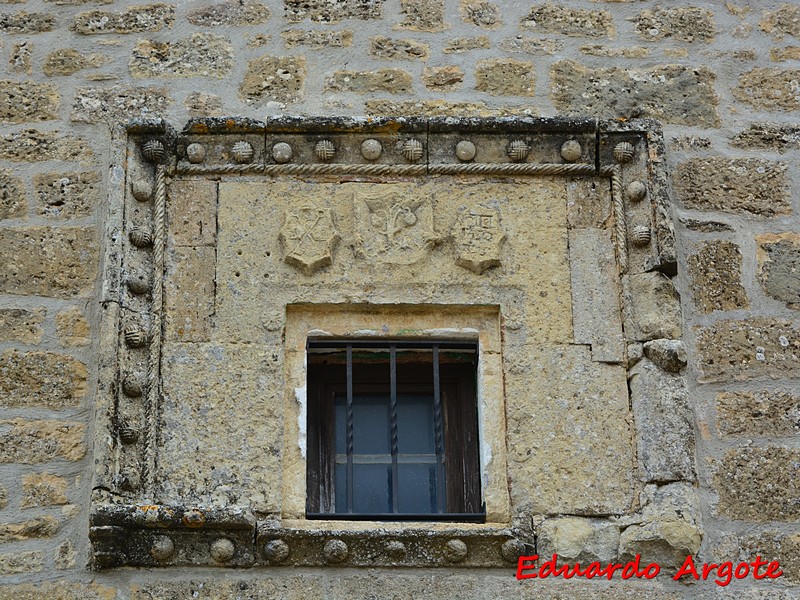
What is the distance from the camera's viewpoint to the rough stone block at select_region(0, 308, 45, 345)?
430 cm

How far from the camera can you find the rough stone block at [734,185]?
4582mm

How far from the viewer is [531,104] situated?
4.71 meters

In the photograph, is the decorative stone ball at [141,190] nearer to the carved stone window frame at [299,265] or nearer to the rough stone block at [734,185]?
the carved stone window frame at [299,265]

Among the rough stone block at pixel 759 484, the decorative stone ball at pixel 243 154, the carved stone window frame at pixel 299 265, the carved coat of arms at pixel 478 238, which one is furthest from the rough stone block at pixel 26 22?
the rough stone block at pixel 759 484

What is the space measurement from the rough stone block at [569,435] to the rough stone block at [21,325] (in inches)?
54.7

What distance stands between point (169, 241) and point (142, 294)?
0.64 ft

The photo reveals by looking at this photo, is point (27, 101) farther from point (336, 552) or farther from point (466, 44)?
point (336, 552)

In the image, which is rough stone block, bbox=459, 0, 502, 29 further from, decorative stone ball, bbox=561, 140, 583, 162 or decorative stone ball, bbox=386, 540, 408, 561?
decorative stone ball, bbox=386, 540, 408, 561

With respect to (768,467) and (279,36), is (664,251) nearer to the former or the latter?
(768,467)

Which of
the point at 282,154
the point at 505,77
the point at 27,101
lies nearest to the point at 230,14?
the point at 282,154

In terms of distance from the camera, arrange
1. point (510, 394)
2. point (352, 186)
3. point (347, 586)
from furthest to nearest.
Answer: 1. point (352, 186)
2. point (510, 394)
3. point (347, 586)

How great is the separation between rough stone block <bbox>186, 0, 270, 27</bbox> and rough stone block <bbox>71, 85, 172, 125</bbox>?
11.7 inches

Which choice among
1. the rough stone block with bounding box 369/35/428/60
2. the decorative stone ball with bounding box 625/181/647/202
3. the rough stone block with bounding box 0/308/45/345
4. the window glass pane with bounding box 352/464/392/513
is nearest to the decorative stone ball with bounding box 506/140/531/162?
the decorative stone ball with bounding box 625/181/647/202

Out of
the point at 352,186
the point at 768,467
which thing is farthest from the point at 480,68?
the point at 768,467
